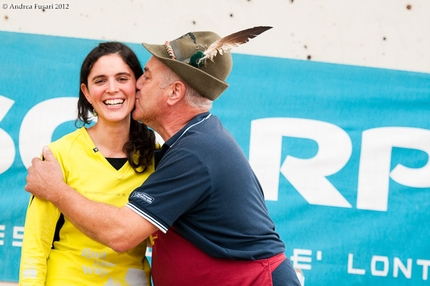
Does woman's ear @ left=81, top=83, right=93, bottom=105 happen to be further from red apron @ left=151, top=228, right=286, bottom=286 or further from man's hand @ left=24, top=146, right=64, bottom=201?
red apron @ left=151, top=228, right=286, bottom=286

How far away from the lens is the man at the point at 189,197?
202 cm

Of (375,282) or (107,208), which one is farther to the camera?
(375,282)

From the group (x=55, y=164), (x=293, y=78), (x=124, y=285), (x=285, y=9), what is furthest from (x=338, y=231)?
(x=55, y=164)

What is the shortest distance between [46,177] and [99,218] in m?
0.23

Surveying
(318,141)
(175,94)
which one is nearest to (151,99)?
(175,94)

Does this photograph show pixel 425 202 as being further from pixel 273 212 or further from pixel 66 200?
pixel 66 200

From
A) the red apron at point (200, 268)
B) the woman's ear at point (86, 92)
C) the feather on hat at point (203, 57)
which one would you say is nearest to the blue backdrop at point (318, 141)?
the woman's ear at point (86, 92)

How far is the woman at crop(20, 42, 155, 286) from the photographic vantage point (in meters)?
2.09

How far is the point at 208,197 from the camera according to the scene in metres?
2.10

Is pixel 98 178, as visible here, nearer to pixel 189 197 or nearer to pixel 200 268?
pixel 189 197

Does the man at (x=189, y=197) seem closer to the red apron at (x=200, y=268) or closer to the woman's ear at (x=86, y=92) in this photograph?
the red apron at (x=200, y=268)

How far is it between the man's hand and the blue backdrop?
55.8 inches

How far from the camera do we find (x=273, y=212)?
355cm

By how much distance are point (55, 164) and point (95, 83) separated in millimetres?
342
